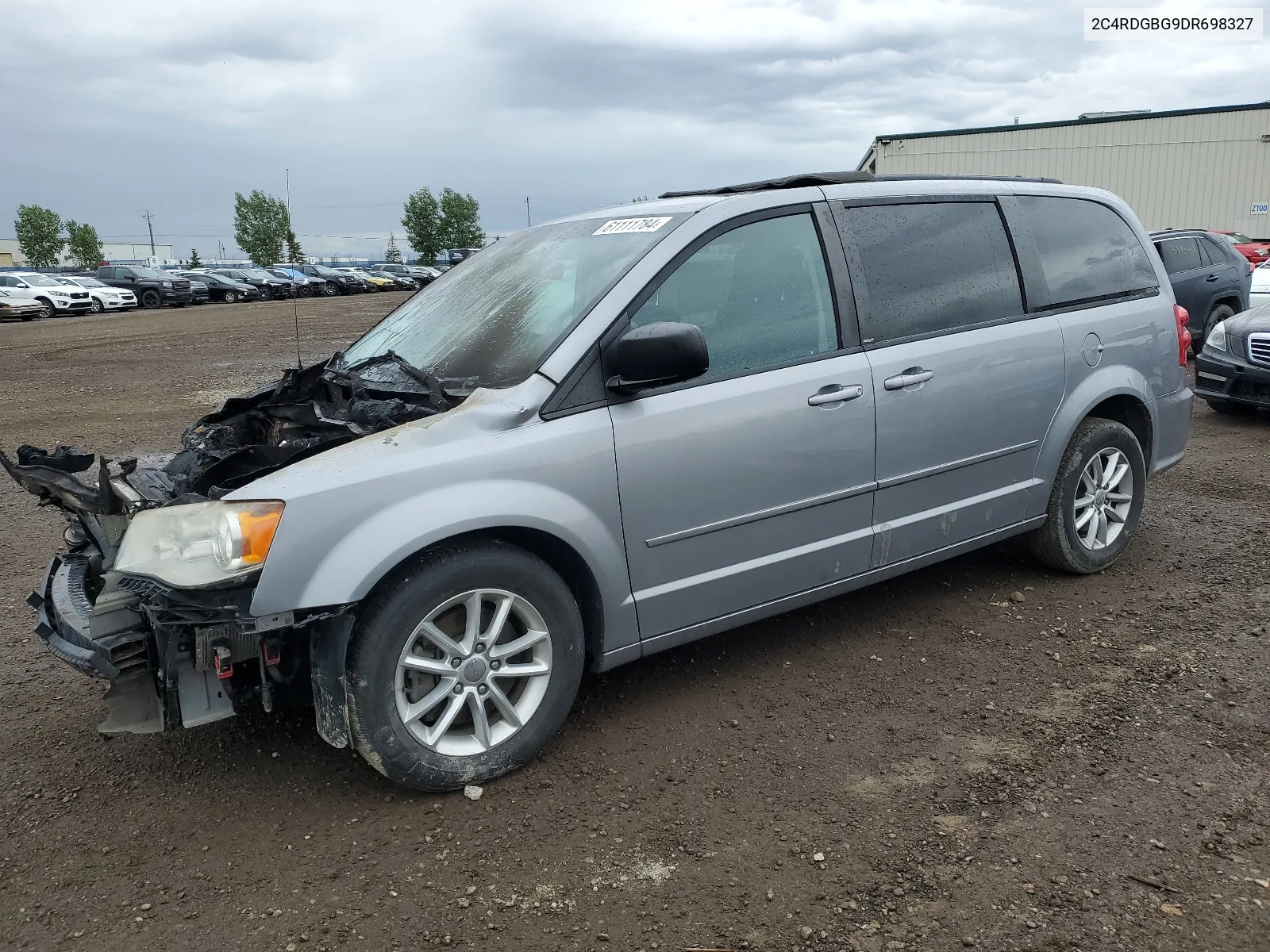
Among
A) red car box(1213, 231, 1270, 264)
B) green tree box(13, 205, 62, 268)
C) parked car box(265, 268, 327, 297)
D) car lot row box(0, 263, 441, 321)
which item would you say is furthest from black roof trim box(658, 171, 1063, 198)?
green tree box(13, 205, 62, 268)

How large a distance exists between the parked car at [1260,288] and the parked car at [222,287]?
37.5 m

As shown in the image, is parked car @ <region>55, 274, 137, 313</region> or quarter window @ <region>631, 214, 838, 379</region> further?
parked car @ <region>55, 274, 137, 313</region>

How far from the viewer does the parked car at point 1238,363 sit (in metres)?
8.59

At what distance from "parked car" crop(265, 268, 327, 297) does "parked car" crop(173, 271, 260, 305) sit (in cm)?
251

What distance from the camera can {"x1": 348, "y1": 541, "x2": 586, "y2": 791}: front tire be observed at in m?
2.97

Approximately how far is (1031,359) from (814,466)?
53.1 inches

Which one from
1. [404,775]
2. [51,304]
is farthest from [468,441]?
[51,304]

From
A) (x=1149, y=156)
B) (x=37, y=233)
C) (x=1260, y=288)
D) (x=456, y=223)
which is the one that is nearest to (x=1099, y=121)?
(x=1149, y=156)

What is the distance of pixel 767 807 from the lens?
121 inches

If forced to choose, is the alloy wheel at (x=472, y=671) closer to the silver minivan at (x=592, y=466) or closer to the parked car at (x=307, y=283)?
the silver minivan at (x=592, y=466)

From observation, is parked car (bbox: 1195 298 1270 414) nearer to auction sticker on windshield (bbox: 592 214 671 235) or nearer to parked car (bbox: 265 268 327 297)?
auction sticker on windshield (bbox: 592 214 671 235)

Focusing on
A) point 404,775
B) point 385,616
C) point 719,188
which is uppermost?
point 719,188

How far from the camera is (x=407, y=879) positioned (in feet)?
9.12

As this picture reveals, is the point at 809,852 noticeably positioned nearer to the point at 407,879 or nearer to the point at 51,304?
the point at 407,879
